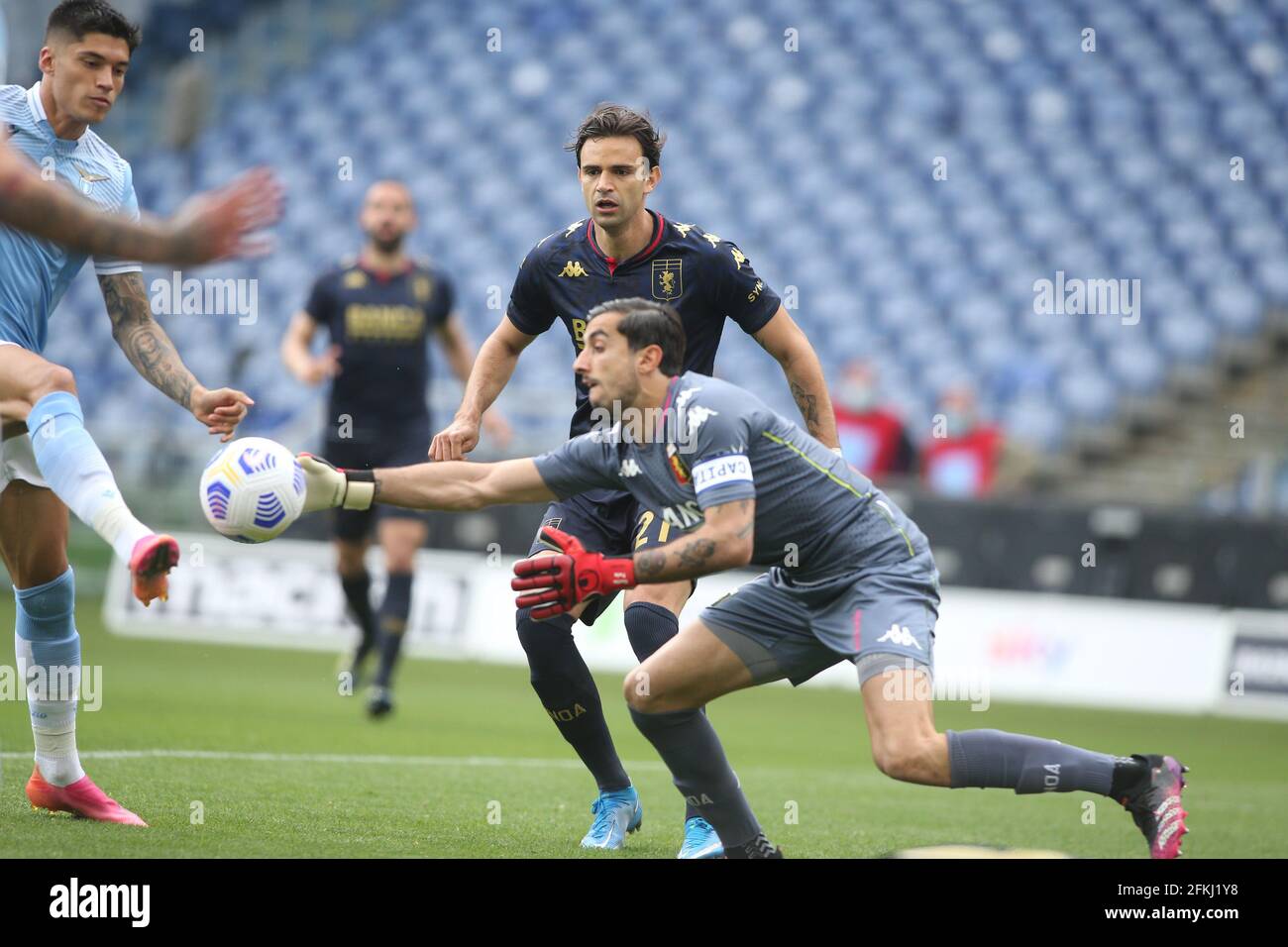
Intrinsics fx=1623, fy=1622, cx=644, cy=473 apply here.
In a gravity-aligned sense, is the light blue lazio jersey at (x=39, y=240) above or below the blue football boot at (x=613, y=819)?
above

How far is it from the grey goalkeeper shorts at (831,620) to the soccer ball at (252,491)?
1.47 metres

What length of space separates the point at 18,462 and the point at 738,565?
2514 millimetres

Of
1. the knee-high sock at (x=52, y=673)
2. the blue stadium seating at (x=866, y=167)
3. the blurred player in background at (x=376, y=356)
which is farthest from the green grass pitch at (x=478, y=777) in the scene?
the blue stadium seating at (x=866, y=167)

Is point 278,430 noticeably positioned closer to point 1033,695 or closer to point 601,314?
Answer: point 1033,695

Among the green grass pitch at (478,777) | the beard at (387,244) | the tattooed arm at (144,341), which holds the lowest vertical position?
the green grass pitch at (478,777)

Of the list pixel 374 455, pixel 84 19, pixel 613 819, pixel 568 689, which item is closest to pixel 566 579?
pixel 568 689

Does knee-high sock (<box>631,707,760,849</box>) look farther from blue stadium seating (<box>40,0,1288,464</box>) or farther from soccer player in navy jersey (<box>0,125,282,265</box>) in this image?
blue stadium seating (<box>40,0,1288,464</box>)

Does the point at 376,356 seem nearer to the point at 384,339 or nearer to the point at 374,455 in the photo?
the point at 384,339

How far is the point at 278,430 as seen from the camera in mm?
16812

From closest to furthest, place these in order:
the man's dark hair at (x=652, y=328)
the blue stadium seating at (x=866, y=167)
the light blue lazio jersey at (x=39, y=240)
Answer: the man's dark hair at (x=652, y=328) < the light blue lazio jersey at (x=39, y=240) < the blue stadium seating at (x=866, y=167)

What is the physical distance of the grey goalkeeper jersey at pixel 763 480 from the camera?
530cm

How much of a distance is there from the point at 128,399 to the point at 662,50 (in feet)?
29.3

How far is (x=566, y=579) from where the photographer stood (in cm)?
513

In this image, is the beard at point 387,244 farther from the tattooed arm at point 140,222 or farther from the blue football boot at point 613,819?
the tattooed arm at point 140,222
